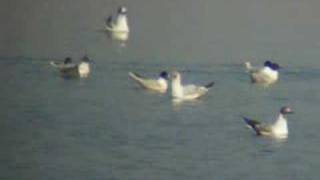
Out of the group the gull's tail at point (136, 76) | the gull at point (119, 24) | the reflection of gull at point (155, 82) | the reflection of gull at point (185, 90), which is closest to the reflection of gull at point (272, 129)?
the reflection of gull at point (185, 90)

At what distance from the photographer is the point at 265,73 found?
27.8 meters

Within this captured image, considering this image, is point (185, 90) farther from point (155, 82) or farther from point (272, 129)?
A: point (272, 129)

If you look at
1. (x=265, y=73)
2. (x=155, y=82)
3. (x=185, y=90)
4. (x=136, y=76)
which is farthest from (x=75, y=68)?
(x=265, y=73)

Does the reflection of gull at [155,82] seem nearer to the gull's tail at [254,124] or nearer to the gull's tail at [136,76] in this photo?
the gull's tail at [136,76]

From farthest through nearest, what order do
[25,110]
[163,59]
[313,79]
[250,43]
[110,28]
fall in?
[110,28]
[250,43]
[163,59]
[313,79]
[25,110]

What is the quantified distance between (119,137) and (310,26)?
51.9 ft

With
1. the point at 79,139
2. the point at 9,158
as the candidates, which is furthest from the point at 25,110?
the point at 9,158

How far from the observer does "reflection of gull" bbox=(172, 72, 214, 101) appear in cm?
2573

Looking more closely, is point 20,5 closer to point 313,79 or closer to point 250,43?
point 250,43

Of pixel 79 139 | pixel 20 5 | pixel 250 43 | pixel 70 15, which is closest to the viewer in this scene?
pixel 79 139

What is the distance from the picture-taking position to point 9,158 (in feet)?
66.4

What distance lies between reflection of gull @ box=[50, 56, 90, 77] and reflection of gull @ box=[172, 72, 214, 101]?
7.40 ft

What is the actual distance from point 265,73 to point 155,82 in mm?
2217

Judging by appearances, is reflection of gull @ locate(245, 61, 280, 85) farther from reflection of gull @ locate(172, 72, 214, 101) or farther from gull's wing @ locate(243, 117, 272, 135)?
gull's wing @ locate(243, 117, 272, 135)
